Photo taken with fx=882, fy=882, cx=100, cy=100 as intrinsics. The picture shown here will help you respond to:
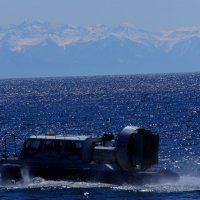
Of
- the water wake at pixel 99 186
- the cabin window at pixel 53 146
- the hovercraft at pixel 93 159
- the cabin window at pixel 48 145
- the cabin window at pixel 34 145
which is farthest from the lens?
the cabin window at pixel 34 145

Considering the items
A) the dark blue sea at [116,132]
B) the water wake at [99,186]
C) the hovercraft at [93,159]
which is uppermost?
the hovercraft at [93,159]

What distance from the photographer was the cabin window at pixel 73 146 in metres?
53.9

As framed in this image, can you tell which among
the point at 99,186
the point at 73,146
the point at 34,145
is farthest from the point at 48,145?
the point at 99,186

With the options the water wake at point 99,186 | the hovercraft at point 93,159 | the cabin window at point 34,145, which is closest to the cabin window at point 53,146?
the hovercraft at point 93,159

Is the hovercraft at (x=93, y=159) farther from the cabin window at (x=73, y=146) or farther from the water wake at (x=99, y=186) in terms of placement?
the water wake at (x=99, y=186)

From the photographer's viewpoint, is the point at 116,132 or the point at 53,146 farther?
the point at 116,132

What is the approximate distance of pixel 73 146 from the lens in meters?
54.2

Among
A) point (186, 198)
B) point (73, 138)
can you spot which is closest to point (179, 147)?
point (73, 138)

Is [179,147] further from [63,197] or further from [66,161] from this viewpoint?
[63,197]

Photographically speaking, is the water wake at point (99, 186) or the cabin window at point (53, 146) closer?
the water wake at point (99, 186)

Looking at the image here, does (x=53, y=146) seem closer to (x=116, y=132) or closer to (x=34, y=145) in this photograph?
(x=34, y=145)

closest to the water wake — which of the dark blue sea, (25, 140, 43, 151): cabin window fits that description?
the dark blue sea

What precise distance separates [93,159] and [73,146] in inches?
62.5

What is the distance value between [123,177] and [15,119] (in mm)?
70857
